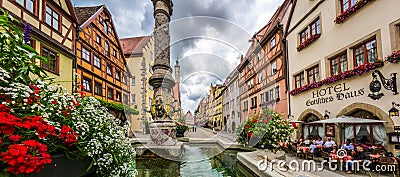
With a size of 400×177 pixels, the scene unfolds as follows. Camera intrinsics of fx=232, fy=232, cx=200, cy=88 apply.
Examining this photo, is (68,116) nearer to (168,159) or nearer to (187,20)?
(168,159)

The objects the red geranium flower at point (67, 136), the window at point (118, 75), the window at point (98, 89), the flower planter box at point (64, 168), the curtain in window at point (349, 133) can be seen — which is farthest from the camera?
the window at point (118, 75)

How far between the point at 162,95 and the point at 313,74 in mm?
8129

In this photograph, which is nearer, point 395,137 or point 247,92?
point 395,137

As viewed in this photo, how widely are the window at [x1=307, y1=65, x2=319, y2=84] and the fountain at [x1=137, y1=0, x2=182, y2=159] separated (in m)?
7.47

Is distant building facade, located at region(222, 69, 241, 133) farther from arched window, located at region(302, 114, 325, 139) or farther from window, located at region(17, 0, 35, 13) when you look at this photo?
window, located at region(17, 0, 35, 13)

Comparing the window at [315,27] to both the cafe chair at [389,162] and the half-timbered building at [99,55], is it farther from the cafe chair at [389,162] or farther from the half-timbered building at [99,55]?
the half-timbered building at [99,55]

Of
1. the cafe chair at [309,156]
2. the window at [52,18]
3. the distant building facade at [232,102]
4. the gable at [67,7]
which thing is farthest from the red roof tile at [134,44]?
the cafe chair at [309,156]

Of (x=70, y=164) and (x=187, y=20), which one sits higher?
(x=187, y=20)

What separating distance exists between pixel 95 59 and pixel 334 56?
1729cm

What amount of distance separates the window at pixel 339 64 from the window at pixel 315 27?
1.88m

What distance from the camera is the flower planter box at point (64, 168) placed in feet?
4.64

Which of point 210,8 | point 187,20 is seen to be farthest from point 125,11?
point 210,8

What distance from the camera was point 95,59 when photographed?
63.6 ft

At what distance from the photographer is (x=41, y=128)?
4.41 feet
